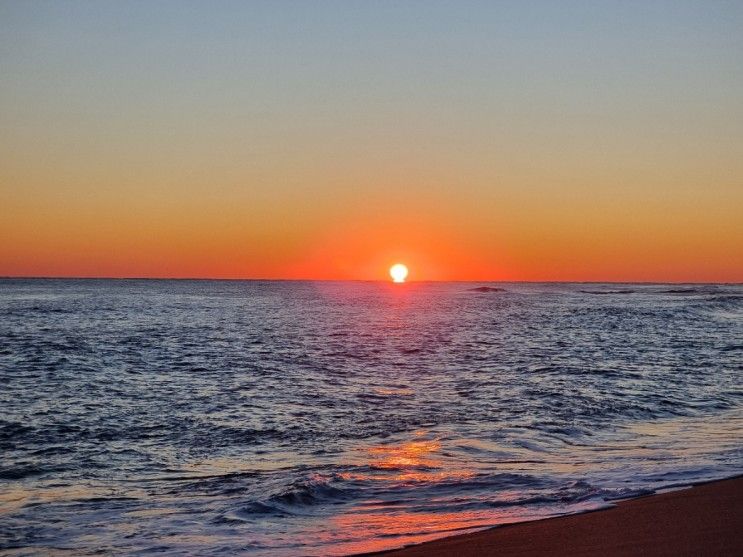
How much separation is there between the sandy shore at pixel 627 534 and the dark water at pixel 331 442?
46cm

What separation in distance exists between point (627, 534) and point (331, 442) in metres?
6.77

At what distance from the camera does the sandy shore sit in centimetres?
652

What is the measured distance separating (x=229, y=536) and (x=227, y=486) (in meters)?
2.36

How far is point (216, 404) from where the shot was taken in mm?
17219

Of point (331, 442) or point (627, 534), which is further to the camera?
point (331, 442)

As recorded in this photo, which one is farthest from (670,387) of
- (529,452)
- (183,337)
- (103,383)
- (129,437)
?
(183,337)

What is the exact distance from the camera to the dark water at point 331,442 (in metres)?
8.29

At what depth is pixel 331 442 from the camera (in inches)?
513

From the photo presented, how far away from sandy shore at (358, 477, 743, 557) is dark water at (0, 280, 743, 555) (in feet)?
1.51

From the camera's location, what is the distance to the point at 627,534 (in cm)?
698

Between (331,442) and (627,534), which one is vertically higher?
(627,534)

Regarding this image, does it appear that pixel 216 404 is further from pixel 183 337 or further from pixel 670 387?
pixel 183 337

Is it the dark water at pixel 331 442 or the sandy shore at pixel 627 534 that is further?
the dark water at pixel 331 442

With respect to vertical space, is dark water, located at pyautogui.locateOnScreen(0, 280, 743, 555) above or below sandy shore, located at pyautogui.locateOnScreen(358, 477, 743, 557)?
below
